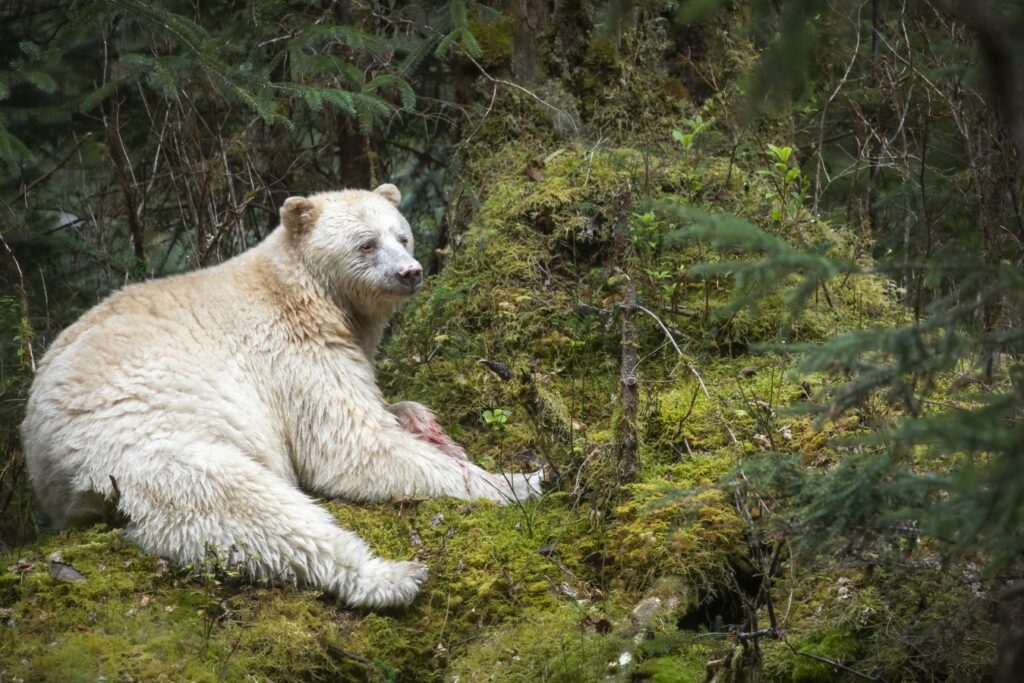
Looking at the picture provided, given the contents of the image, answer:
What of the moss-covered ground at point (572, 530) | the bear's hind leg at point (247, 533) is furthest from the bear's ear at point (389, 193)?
the bear's hind leg at point (247, 533)

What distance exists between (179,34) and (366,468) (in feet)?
10.7

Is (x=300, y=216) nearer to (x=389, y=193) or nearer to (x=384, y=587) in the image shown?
(x=389, y=193)

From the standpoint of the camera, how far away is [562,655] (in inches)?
191

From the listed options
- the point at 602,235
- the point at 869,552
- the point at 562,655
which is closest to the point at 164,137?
the point at 602,235

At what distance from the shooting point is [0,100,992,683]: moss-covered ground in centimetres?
468

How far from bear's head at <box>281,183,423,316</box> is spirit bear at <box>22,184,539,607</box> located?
0.04 ft

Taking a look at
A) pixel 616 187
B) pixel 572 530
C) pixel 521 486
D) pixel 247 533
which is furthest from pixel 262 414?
pixel 616 187

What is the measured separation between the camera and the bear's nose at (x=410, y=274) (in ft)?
22.9

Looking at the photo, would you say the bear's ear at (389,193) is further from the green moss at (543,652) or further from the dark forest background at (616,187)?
the green moss at (543,652)

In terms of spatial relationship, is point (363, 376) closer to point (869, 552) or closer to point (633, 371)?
point (633, 371)

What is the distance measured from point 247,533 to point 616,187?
14.4 feet

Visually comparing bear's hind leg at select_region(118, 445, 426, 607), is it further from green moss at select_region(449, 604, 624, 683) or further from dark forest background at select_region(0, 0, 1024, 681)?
dark forest background at select_region(0, 0, 1024, 681)

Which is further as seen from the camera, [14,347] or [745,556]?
[14,347]

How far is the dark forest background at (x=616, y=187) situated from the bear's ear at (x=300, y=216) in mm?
834
